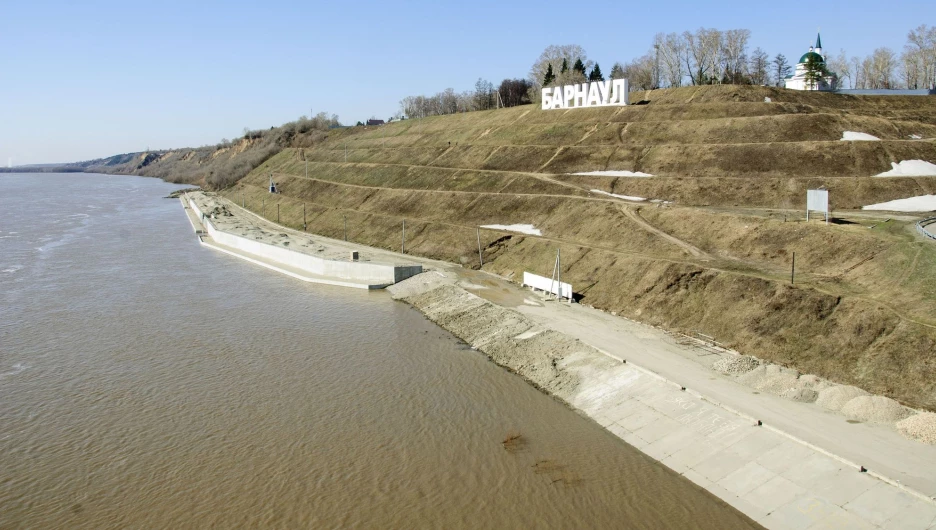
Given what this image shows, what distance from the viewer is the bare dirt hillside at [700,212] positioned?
104 ft

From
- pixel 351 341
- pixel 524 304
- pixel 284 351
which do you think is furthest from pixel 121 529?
pixel 524 304

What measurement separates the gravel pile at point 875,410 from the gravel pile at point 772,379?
8.46ft

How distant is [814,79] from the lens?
92.5 meters

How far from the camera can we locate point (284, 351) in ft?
121

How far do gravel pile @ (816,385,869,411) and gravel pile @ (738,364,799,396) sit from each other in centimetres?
123

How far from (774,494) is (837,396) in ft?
24.7

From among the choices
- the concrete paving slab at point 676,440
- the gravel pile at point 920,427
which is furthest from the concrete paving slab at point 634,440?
the gravel pile at point 920,427

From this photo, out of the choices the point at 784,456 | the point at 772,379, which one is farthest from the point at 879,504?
the point at 772,379

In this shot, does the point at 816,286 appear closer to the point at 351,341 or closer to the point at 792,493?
the point at 792,493

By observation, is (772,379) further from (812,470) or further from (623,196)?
(623,196)

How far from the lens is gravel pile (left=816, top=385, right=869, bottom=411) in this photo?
83.1ft

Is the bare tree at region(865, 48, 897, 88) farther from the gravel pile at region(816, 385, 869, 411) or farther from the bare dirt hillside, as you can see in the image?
the gravel pile at region(816, 385, 869, 411)

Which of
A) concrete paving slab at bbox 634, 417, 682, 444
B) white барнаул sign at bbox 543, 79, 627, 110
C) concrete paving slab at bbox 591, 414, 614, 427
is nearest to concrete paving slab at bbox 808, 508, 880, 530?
concrete paving slab at bbox 634, 417, 682, 444

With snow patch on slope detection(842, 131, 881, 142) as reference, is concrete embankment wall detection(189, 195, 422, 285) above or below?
below
